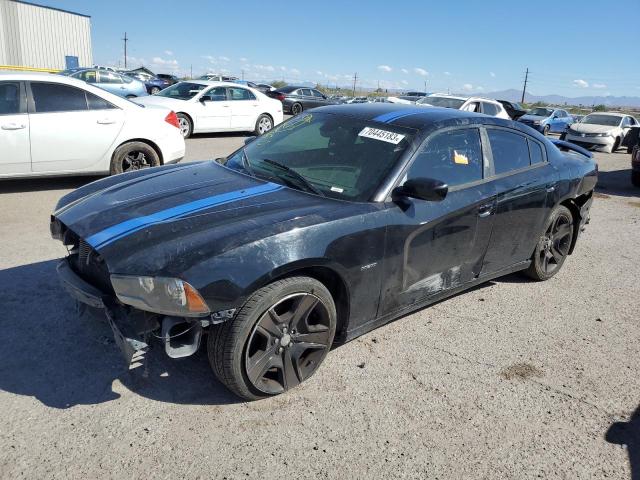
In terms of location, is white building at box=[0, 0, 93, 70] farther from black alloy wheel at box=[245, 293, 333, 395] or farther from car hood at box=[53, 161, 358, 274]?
black alloy wheel at box=[245, 293, 333, 395]

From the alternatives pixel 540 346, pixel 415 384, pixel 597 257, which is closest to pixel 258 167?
pixel 415 384

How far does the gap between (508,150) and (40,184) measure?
6455 millimetres

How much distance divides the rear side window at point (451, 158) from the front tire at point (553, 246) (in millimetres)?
1277

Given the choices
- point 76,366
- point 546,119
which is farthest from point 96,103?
point 546,119

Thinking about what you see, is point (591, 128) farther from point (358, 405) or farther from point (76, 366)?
point (76, 366)

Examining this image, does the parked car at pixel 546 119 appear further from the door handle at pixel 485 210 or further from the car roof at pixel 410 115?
the door handle at pixel 485 210

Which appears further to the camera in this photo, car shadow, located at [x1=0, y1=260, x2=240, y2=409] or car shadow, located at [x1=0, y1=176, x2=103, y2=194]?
car shadow, located at [x1=0, y1=176, x2=103, y2=194]

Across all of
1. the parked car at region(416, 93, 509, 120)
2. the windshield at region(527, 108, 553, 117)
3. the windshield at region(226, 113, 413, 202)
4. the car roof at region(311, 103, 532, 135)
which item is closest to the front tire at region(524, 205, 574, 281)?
the car roof at region(311, 103, 532, 135)

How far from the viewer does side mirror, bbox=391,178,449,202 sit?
3.07m

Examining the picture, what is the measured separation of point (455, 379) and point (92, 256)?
91.2 inches

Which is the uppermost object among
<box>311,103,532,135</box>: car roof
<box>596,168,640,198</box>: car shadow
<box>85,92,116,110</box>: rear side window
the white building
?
the white building

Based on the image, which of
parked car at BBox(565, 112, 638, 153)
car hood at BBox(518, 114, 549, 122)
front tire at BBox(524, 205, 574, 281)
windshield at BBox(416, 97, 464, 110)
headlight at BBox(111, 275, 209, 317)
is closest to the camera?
headlight at BBox(111, 275, 209, 317)

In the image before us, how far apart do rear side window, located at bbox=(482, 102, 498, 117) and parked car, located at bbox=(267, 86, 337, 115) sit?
37.8ft

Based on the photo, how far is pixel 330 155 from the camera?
3.58 metres
